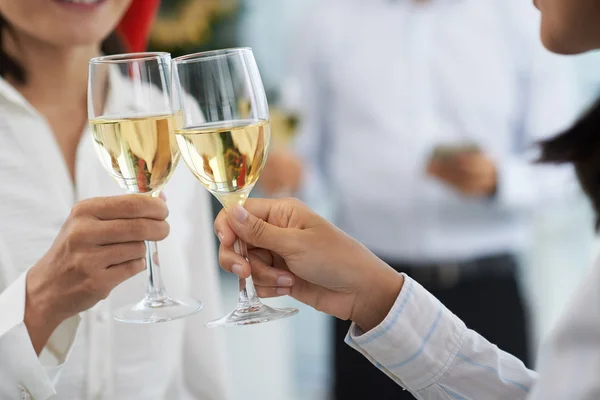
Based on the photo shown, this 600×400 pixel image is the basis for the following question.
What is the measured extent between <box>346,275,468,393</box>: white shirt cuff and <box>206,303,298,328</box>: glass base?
7.7 inches

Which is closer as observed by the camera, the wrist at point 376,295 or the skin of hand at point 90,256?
the skin of hand at point 90,256

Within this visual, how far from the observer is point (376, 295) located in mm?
1401

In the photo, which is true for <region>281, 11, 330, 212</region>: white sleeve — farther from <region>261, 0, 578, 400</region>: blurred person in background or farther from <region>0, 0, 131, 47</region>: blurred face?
<region>0, 0, 131, 47</region>: blurred face

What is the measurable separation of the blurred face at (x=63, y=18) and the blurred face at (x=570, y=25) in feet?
2.91

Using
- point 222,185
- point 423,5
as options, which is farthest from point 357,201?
point 222,185

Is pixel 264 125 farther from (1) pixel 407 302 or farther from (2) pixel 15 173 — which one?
(2) pixel 15 173

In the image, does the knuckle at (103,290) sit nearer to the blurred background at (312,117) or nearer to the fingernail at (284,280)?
the fingernail at (284,280)

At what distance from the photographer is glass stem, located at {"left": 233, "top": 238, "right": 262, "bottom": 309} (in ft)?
4.19

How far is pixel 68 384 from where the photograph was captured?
5.28 feet

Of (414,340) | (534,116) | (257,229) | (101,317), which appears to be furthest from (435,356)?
(534,116)

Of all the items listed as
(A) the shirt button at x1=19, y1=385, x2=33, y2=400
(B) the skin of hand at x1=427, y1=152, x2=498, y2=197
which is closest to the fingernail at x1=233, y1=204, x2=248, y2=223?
(A) the shirt button at x1=19, y1=385, x2=33, y2=400

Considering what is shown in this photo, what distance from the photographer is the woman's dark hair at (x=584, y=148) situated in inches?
58.6

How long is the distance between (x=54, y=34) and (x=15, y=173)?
0.29 meters

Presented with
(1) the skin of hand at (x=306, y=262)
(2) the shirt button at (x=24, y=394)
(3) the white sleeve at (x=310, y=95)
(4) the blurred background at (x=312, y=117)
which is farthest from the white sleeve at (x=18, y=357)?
(3) the white sleeve at (x=310, y=95)
